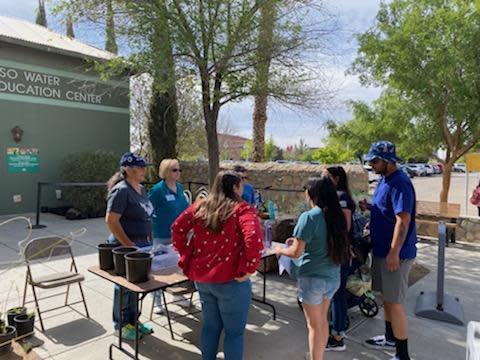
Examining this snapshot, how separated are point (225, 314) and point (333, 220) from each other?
949 mm

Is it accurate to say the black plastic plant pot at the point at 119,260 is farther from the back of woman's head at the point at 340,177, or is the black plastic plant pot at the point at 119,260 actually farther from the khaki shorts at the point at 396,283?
the khaki shorts at the point at 396,283

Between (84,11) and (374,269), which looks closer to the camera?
(374,269)

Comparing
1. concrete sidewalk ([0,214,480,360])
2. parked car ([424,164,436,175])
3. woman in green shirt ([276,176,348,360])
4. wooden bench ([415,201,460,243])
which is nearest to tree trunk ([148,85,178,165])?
concrete sidewalk ([0,214,480,360])

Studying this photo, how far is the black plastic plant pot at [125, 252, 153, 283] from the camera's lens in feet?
9.02

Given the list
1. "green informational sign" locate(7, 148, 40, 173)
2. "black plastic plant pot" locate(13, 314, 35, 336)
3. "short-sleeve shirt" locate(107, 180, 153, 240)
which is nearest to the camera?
"black plastic plant pot" locate(13, 314, 35, 336)

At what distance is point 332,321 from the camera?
11.0 feet

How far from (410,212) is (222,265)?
1492 millimetres

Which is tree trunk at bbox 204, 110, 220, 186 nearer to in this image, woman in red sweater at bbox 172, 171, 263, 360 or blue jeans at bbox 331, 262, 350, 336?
blue jeans at bbox 331, 262, 350, 336

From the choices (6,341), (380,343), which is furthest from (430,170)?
(6,341)

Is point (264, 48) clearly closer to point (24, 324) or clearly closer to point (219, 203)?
point (219, 203)

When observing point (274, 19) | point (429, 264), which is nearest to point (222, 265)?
point (274, 19)

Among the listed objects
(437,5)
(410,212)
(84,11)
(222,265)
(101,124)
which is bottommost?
(222,265)

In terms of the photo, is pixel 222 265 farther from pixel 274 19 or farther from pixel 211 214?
pixel 274 19

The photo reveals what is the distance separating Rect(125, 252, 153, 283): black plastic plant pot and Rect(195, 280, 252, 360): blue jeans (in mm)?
491
